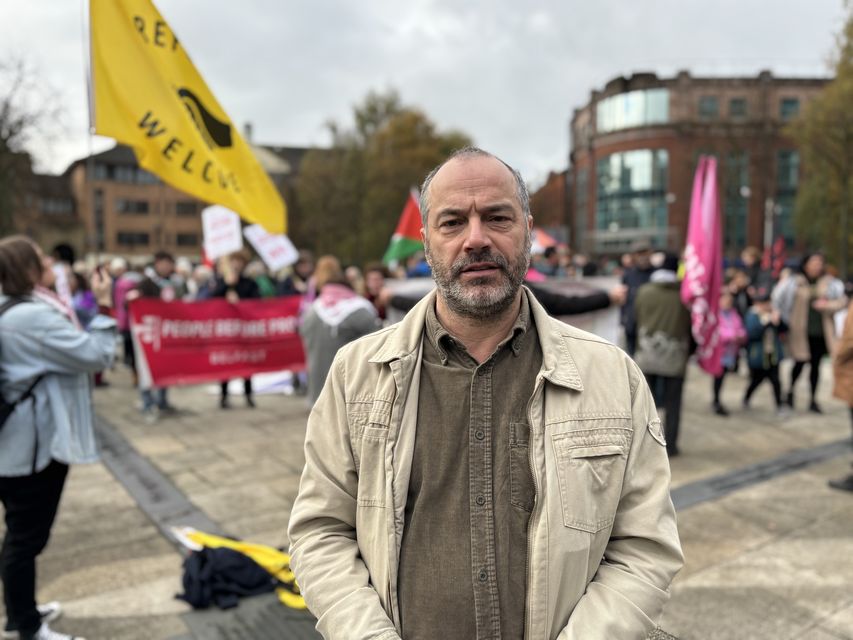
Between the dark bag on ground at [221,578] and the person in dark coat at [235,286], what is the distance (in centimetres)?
517

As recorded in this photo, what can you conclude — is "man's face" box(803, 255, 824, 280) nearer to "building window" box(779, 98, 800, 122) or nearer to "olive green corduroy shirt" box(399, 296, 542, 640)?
"olive green corduroy shirt" box(399, 296, 542, 640)

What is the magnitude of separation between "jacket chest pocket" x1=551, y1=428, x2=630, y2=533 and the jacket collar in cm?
13

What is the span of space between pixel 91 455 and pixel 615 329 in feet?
13.7

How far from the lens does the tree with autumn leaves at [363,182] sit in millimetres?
36375

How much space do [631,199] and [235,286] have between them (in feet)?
168

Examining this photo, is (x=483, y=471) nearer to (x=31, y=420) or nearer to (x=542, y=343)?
(x=542, y=343)

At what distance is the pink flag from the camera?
6898 millimetres

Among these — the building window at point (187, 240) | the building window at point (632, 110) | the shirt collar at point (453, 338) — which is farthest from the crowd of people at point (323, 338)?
the building window at point (187, 240)

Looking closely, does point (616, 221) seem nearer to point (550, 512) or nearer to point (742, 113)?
point (742, 113)

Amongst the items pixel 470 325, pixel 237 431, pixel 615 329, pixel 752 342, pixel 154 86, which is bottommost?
pixel 237 431

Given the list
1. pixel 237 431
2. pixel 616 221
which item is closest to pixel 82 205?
pixel 616 221

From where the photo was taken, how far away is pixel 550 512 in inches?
64.2

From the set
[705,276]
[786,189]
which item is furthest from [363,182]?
[786,189]

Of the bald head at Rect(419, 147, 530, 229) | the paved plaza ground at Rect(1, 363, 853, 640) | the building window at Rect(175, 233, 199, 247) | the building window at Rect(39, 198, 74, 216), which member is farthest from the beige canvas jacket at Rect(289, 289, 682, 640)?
the building window at Rect(39, 198, 74, 216)
